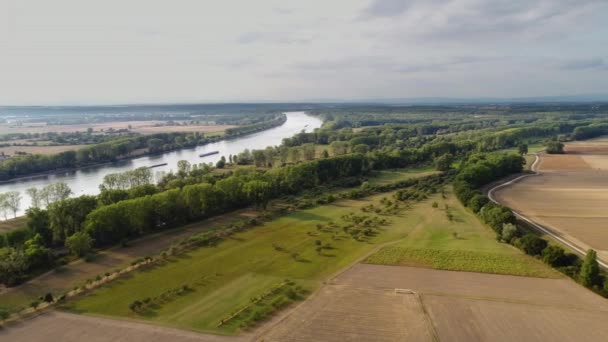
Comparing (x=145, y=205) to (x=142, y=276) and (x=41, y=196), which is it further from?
(x=41, y=196)

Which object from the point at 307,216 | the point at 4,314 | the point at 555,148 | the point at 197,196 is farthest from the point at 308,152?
the point at 4,314

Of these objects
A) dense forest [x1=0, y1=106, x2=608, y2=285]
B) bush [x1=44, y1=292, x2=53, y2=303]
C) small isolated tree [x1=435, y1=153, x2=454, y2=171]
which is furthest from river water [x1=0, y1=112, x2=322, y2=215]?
small isolated tree [x1=435, y1=153, x2=454, y2=171]

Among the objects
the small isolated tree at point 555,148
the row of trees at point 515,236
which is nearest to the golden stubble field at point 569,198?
the row of trees at point 515,236

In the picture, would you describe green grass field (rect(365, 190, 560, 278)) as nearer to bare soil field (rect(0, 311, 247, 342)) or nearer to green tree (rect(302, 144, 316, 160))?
bare soil field (rect(0, 311, 247, 342))

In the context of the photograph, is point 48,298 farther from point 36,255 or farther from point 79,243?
point 79,243

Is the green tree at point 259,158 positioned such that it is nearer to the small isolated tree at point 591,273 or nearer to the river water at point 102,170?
the river water at point 102,170

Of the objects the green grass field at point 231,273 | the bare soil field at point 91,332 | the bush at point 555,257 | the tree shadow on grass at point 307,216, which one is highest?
the bush at point 555,257
